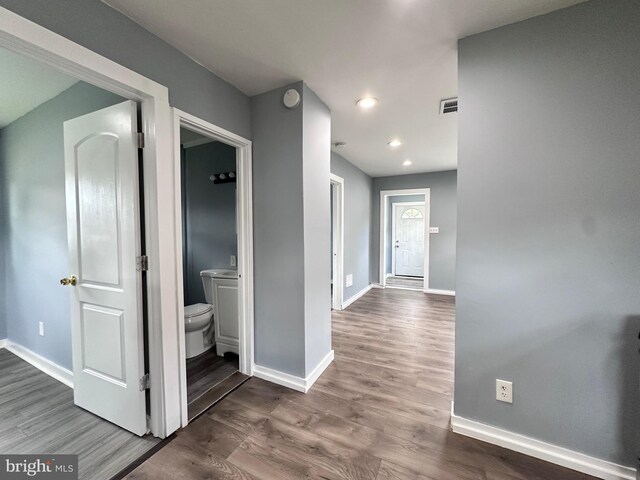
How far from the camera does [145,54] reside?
1414mm

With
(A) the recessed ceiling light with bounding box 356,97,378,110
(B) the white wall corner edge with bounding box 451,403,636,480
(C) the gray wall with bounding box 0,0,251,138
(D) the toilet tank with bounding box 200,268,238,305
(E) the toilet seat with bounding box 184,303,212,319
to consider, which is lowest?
(B) the white wall corner edge with bounding box 451,403,636,480

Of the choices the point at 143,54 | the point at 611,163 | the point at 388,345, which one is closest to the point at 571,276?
the point at 611,163

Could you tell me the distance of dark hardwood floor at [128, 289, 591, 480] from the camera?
51.8 inches

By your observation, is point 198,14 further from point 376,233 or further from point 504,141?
point 376,233

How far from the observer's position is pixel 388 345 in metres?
2.84

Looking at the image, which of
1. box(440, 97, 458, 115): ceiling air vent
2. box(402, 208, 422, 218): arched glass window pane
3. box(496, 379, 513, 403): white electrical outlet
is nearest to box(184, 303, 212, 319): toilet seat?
box(496, 379, 513, 403): white electrical outlet

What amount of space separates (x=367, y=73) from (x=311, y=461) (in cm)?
254

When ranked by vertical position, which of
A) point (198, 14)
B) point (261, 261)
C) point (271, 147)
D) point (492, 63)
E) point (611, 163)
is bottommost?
point (261, 261)

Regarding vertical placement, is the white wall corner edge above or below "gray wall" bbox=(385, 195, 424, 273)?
below

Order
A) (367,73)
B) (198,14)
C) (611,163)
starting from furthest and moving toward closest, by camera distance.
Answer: (367,73), (198,14), (611,163)

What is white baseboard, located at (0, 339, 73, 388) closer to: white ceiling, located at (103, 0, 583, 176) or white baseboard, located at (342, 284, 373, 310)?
white ceiling, located at (103, 0, 583, 176)

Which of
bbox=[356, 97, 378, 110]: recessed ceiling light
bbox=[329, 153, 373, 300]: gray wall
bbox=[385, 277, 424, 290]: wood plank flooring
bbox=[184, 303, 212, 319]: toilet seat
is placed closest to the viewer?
bbox=[356, 97, 378, 110]: recessed ceiling light

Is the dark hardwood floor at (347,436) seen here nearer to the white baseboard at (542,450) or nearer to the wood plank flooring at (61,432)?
the white baseboard at (542,450)

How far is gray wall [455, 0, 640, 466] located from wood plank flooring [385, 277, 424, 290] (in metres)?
4.41
